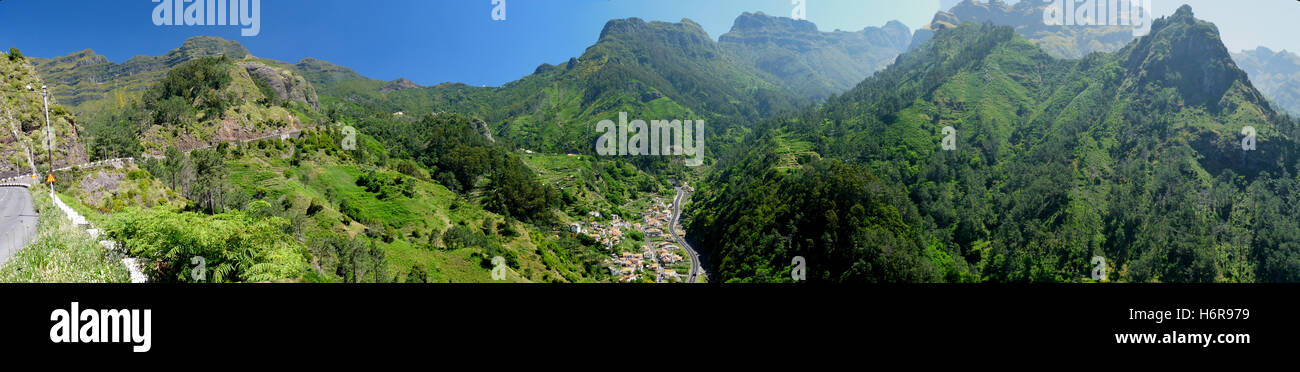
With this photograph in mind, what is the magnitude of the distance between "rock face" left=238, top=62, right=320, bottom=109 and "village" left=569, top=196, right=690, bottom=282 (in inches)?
1727

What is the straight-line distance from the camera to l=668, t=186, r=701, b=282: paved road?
56.6m

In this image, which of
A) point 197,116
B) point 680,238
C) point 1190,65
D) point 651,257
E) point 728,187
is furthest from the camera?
point 1190,65

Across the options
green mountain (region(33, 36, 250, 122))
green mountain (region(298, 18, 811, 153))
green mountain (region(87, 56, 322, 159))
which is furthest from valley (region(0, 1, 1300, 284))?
green mountain (region(298, 18, 811, 153))

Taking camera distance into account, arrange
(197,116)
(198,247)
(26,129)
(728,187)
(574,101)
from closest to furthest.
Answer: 1. (198,247)
2. (26,129)
3. (197,116)
4. (728,187)
5. (574,101)

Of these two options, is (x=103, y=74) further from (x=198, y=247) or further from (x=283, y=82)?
(x=198, y=247)

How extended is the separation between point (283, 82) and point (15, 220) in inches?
2726

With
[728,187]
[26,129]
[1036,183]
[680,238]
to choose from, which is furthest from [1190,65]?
[26,129]

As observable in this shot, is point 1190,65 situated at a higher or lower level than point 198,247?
higher

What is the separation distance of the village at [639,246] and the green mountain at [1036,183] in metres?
4.51

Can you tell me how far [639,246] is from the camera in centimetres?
6291

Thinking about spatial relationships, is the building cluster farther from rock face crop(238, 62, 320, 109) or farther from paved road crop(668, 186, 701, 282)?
rock face crop(238, 62, 320, 109)

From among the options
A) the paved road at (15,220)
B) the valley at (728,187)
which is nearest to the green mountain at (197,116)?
the valley at (728,187)
